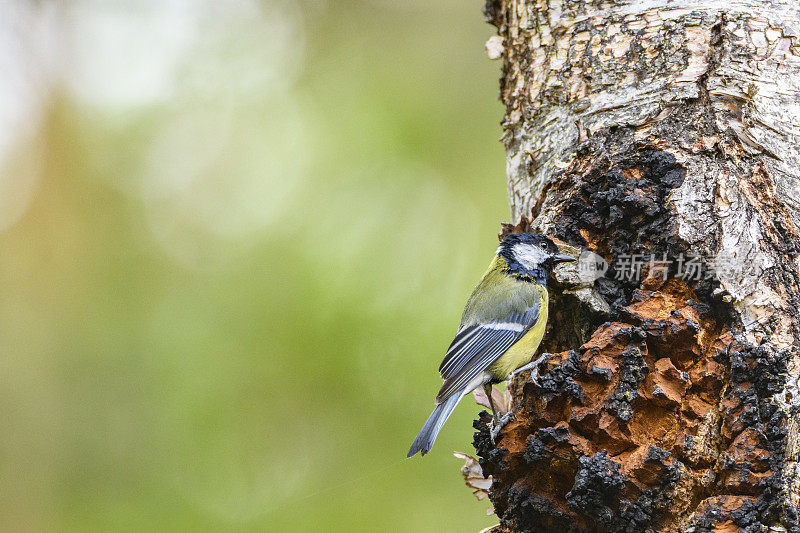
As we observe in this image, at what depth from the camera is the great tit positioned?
2.20 m

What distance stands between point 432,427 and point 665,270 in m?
0.88

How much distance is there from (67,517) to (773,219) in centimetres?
300

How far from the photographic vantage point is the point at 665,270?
1787 mm

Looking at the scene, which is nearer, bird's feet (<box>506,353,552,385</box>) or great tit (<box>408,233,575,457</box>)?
bird's feet (<box>506,353,552,385</box>)

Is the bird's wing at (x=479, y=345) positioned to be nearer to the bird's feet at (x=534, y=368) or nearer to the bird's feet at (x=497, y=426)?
the bird's feet at (x=534, y=368)

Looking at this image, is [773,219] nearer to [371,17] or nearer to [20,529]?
[371,17]

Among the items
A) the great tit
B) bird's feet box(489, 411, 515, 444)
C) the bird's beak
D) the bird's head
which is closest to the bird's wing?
the great tit

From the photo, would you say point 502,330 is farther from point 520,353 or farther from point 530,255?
point 530,255

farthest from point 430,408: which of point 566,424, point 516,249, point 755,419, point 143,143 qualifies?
point 143,143

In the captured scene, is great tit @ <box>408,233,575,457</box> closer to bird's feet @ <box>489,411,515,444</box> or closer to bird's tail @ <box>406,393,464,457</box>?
bird's tail @ <box>406,393,464,457</box>

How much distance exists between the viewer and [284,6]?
3.60 m

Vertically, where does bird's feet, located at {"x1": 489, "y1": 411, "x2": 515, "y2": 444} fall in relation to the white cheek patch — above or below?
below

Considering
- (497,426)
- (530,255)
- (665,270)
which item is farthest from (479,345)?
(665,270)

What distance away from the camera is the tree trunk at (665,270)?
1.50 m
